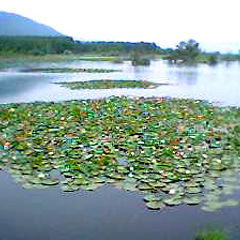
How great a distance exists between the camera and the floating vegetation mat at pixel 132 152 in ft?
18.4

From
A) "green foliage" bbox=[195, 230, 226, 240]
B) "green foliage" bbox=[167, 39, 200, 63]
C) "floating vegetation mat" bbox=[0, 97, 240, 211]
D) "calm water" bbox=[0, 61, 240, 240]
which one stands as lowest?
"calm water" bbox=[0, 61, 240, 240]

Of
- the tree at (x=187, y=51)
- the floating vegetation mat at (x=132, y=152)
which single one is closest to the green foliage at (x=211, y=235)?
the floating vegetation mat at (x=132, y=152)

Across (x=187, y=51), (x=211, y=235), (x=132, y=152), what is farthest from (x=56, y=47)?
(x=211, y=235)

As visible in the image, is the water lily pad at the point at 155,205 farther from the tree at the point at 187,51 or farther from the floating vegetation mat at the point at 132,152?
the tree at the point at 187,51

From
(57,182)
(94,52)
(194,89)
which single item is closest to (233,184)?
(57,182)

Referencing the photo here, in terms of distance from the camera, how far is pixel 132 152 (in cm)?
691

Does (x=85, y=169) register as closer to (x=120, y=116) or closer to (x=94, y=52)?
(x=120, y=116)

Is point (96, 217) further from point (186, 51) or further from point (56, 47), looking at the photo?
point (56, 47)

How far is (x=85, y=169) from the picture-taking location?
6121 millimetres

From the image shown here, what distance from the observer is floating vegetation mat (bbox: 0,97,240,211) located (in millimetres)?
5617

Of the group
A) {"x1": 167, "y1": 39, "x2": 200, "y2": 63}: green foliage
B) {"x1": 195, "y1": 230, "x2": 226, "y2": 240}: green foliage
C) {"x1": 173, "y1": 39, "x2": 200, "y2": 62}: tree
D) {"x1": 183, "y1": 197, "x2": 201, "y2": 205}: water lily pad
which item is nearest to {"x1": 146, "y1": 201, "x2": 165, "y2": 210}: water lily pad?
{"x1": 183, "y1": 197, "x2": 201, "y2": 205}: water lily pad

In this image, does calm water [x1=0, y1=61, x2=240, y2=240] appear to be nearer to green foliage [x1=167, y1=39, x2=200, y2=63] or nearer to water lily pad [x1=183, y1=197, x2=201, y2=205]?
water lily pad [x1=183, y1=197, x2=201, y2=205]

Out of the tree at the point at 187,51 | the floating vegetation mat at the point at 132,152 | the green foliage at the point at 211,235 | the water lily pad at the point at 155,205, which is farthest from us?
the tree at the point at 187,51

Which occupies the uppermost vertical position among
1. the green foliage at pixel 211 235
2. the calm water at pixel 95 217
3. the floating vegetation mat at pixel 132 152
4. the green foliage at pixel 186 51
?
the green foliage at pixel 186 51
